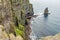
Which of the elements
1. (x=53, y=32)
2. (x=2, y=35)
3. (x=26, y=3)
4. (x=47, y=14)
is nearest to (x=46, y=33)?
(x=53, y=32)

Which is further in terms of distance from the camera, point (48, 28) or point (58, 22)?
point (58, 22)

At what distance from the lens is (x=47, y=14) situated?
14188 centimetres

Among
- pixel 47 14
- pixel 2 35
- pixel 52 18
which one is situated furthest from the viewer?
pixel 47 14

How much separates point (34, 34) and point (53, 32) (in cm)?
1330

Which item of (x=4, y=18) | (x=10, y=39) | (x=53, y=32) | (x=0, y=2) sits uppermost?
(x=0, y=2)

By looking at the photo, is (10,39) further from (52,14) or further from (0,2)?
(52,14)

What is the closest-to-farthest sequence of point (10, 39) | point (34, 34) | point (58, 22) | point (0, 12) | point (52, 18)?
point (10, 39)
point (0, 12)
point (34, 34)
point (58, 22)
point (52, 18)

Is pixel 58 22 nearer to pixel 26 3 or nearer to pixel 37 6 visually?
pixel 26 3

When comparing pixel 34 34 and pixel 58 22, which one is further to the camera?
pixel 58 22

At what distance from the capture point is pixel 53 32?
101875 millimetres

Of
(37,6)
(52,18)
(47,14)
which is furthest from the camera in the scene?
(37,6)

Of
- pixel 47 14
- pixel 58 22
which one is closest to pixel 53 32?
pixel 58 22

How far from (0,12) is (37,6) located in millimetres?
117781

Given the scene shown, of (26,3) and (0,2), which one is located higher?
(0,2)
